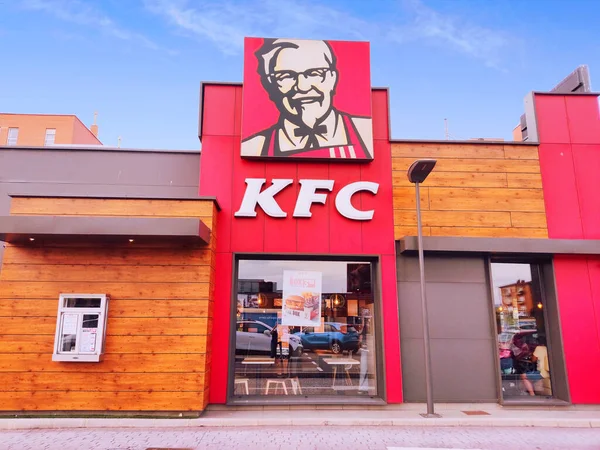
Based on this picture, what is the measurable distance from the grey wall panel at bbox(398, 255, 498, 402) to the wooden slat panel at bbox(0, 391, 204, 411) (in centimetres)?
432

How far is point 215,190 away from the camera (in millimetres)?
9000

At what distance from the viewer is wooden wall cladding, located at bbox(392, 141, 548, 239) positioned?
906cm

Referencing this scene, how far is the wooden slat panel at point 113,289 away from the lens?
7594 mm

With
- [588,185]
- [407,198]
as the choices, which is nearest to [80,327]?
[407,198]

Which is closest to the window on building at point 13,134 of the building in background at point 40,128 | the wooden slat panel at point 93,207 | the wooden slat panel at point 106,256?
the building in background at point 40,128

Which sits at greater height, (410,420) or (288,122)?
(288,122)

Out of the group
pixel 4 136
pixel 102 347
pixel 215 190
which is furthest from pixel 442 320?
pixel 4 136

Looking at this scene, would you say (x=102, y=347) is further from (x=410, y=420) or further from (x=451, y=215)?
(x=451, y=215)

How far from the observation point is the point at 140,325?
760 cm

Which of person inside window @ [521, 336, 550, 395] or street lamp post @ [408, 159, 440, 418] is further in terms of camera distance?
person inside window @ [521, 336, 550, 395]

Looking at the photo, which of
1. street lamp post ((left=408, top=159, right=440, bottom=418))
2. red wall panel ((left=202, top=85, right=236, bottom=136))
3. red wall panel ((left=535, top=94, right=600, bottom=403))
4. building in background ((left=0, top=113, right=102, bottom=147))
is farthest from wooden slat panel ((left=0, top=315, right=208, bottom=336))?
building in background ((left=0, top=113, right=102, bottom=147))

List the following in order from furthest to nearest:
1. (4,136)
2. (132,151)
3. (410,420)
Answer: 1. (4,136)
2. (132,151)
3. (410,420)

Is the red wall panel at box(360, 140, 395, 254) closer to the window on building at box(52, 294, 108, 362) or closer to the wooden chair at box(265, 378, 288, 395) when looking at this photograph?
the wooden chair at box(265, 378, 288, 395)

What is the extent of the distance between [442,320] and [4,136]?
45.0 meters
